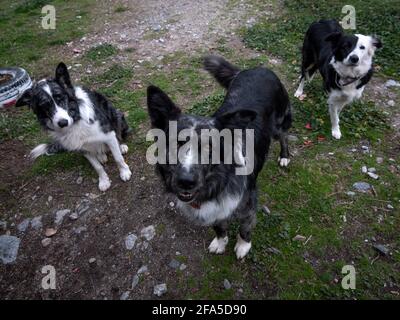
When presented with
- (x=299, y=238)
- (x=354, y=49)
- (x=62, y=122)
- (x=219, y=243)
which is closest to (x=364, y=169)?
(x=299, y=238)

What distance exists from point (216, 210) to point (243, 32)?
5.47m

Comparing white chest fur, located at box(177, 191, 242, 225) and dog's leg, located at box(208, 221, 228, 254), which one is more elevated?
white chest fur, located at box(177, 191, 242, 225)

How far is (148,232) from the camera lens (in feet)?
12.0

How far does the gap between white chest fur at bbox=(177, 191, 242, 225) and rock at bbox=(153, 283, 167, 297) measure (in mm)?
841

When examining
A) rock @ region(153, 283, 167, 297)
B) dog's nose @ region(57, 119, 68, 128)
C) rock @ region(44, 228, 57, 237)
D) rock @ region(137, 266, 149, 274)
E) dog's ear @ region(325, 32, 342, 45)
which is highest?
dog's ear @ region(325, 32, 342, 45)

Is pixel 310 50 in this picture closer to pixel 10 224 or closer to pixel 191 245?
pixel 191 245

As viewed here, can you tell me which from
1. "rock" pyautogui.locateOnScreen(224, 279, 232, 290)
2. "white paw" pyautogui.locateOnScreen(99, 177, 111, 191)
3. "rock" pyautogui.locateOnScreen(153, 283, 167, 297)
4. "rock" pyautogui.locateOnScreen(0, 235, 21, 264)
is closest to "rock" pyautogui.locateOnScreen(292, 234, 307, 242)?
"rock" pyautogui.locateOnScreen(224, 279, 232, 290)

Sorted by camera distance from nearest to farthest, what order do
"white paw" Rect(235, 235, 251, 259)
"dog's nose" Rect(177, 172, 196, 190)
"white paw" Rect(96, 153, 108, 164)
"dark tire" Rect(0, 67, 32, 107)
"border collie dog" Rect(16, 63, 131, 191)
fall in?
1. "dog's nose" Rect(177, 172, 196, 190)
2. "white paw" Rect(235, 235, 251, 259)
3. "border collie dog" Rect(16, 63, 131, 191)
4. "white paw" Rect(96, 153, 108, 164)
5. "dark tire" Rect(0, 67, 32, 107)

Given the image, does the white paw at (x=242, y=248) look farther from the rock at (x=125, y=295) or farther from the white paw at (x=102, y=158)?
the white paw at (x=102, y=158)

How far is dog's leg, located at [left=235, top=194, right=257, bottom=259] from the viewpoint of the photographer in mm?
3053

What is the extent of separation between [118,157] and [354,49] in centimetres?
346

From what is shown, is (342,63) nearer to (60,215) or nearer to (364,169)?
(364,169)

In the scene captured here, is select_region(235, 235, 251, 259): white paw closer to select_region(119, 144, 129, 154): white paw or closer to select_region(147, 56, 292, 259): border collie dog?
select_region(147, 56, 292, 259): border collie dog

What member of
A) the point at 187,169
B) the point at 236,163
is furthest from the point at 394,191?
the point at 187,169
